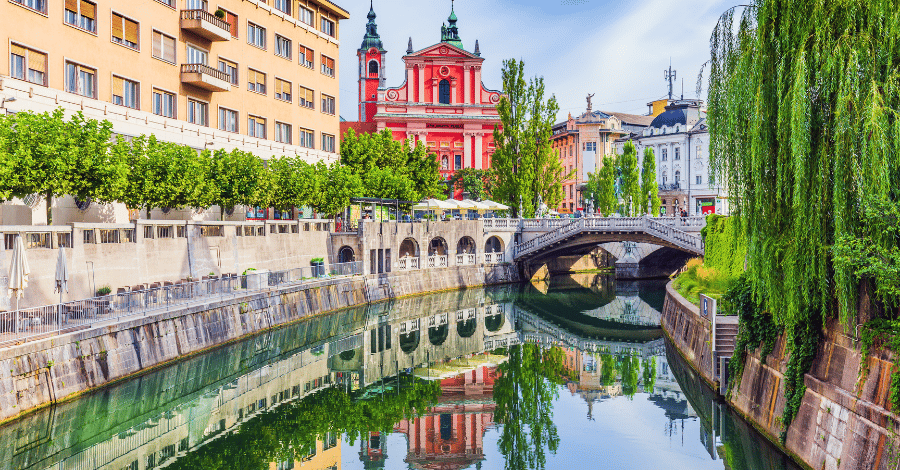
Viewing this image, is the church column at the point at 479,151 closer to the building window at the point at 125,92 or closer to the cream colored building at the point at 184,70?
the cream colored building at the point at 184,70

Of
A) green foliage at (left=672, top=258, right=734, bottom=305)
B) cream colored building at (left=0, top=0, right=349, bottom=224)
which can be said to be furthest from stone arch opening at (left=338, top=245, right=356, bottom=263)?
green foliage at (left=672, top=258, right=734, bottom=305)

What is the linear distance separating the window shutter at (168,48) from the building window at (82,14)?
5880 millimetres

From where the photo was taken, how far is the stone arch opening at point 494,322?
164ft

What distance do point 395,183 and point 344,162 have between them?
11001mm

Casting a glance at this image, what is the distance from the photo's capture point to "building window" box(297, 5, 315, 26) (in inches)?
2394

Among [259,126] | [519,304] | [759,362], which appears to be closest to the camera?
[759,362]

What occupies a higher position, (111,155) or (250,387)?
(111,155)

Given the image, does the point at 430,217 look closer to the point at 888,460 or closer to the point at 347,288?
the point at 347,288

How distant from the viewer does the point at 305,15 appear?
61.7 meters

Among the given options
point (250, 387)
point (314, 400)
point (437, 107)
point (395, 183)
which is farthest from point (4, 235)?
point (437, 107)

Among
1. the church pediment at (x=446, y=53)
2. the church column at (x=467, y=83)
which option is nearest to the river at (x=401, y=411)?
the church column at (x=467, y=83)

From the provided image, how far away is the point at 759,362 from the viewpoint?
23.0 m

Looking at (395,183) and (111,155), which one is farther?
(395,183)

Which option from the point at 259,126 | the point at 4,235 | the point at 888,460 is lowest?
the point at 888,460
